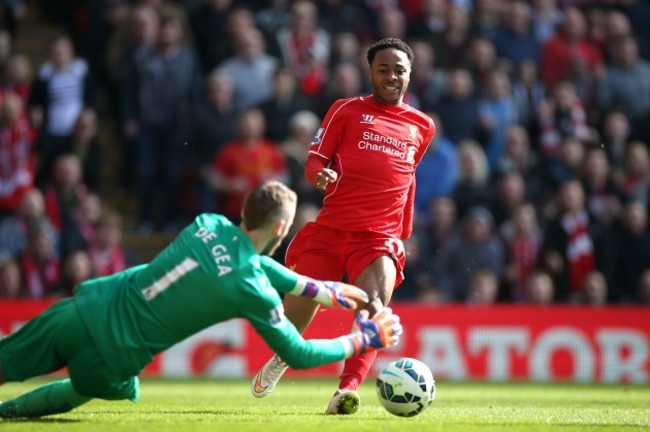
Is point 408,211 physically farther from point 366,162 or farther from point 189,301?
point 189,301

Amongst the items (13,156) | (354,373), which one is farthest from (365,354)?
(13,156)

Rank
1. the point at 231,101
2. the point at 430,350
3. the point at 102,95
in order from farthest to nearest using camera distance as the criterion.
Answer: the point at 102,95 < the point at 231,101 < the point at 430,350

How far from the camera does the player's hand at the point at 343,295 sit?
7848 mm

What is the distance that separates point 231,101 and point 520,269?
A: 478 cm

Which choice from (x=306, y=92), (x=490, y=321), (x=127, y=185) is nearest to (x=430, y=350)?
(x=490, y=321)

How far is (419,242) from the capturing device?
16641 mm

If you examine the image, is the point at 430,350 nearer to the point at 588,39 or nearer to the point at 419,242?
the point at 419,242

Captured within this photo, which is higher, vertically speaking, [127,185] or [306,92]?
[306,92]

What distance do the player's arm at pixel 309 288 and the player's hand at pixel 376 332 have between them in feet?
0.46

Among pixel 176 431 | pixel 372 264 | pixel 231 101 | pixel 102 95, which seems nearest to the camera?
pixel 176 431

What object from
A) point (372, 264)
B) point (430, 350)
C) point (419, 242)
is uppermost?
point (372, 264)

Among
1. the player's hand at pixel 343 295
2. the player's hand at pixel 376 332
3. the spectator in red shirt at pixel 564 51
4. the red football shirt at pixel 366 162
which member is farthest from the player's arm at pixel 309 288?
the spectator in red shirt at pixel 564 51

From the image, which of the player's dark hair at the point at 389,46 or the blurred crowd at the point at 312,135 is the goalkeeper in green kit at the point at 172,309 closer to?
the player's dark hair at the point at 389,46

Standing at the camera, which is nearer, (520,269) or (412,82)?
(520,269)
